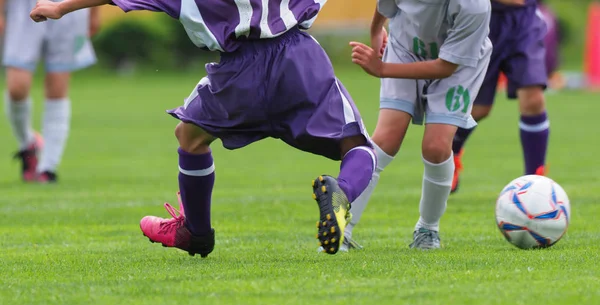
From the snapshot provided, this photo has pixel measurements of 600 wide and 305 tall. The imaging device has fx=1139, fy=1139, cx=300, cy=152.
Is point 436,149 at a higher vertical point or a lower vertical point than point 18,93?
higher

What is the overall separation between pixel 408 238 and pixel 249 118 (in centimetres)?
160

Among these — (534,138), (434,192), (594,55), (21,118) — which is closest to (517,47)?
(534,138)

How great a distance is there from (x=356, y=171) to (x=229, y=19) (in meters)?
0.80

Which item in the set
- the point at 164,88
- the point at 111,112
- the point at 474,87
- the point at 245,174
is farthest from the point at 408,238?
the point at 164,88

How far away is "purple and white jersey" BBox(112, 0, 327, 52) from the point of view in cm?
455

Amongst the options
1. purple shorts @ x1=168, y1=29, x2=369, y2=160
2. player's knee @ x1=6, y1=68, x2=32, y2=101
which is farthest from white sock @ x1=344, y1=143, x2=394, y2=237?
player's knee @ x1=6, y1=68, x2=32, y2=101

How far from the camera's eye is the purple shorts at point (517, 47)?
23.6 ft

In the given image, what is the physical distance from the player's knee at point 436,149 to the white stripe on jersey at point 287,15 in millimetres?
1115

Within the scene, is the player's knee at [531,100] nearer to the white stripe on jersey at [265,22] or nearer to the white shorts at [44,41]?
the white stripe on jersey at [265,22]

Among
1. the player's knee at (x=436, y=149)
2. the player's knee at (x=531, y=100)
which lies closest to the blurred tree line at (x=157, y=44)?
the player's knee at (x=531, y=100)

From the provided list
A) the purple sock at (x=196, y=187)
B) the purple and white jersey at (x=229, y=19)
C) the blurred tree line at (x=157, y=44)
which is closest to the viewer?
the purple and white jersey at (x=229, y=19)

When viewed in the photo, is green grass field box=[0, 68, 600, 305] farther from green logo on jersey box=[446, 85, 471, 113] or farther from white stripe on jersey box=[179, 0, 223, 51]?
white stripe on jersey box=[179, 0, 223, 51]

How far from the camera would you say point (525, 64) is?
7.19 m

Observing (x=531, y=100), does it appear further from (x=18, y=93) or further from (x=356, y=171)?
(x=18, y=93)
